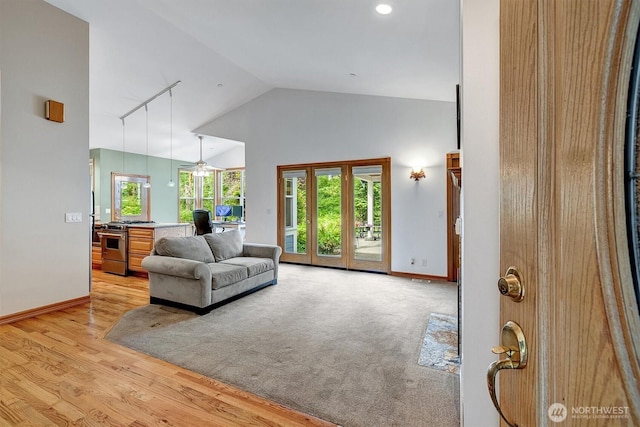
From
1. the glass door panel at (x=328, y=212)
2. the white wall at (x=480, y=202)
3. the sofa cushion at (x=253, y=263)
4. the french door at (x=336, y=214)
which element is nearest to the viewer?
the white wall at (x=480, y=202)

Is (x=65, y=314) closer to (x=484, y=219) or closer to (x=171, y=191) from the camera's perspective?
(x=484, y=219)

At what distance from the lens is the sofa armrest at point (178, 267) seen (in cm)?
336

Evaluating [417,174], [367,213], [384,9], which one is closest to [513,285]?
[384,9]

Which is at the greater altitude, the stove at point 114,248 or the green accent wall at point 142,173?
the green accent wall at point 142,173

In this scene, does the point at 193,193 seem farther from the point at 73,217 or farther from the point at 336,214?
the point at 73,217

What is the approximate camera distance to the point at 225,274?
3.70 metres

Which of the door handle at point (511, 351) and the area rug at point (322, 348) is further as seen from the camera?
the area rug at point (322, 348)

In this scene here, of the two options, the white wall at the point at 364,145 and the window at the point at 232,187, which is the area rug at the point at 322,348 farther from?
the window at the point at 232,187

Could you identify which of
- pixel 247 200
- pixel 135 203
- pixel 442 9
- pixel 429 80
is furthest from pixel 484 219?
pixel 135 203

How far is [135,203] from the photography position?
8.61 meters

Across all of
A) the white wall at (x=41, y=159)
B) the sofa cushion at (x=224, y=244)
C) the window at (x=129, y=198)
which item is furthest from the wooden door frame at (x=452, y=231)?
the window at (x=129, y=198)

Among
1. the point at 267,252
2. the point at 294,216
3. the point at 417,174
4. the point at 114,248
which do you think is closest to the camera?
the point at 267,252

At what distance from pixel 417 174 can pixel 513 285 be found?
15.9 ft

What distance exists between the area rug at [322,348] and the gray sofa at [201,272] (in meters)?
0.14
